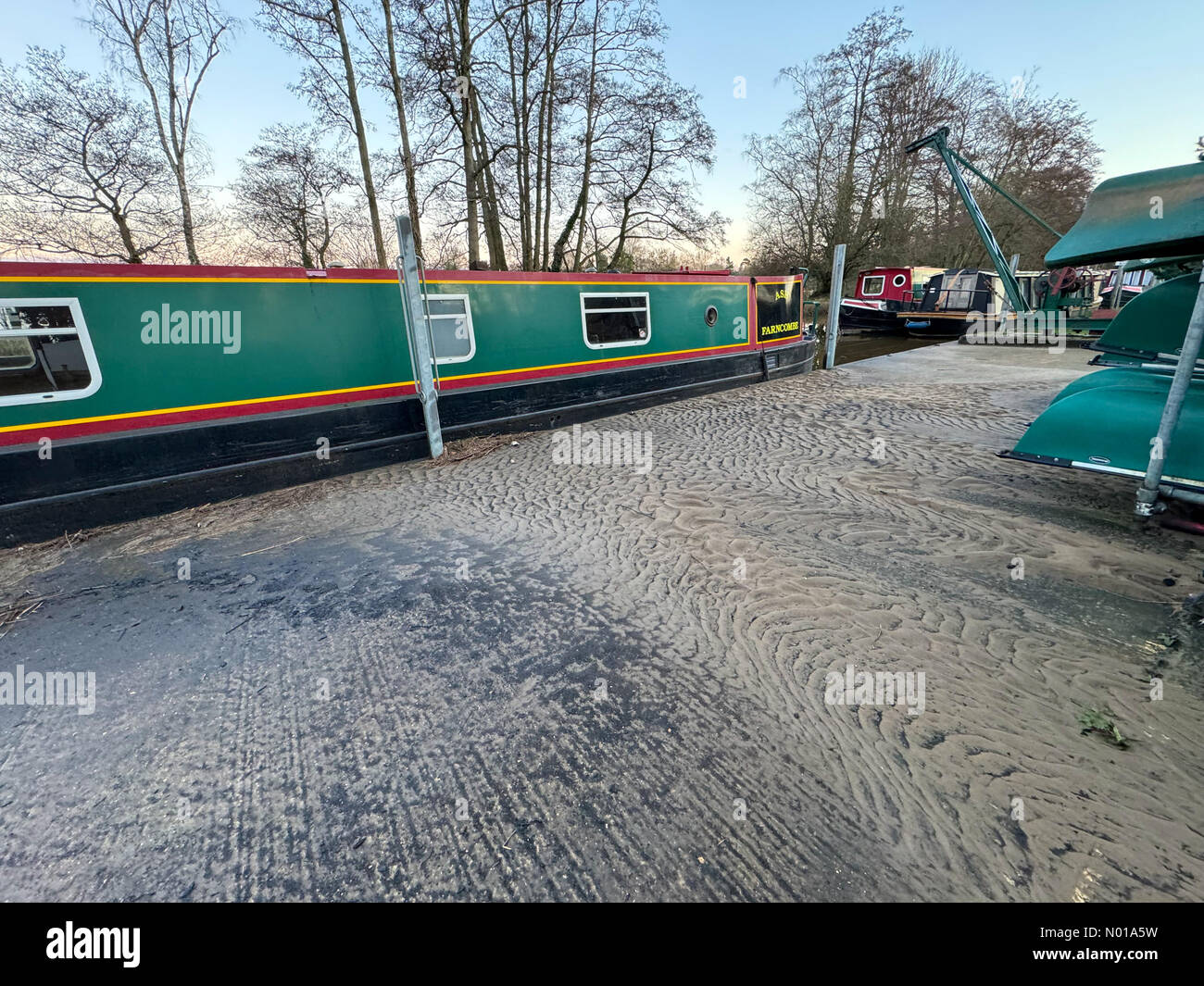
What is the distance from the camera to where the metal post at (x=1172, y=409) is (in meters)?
2.85

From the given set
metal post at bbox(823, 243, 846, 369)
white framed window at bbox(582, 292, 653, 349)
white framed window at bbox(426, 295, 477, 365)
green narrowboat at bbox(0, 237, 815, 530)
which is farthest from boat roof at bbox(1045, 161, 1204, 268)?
metal post at bbox(823, 243, 846, 369)

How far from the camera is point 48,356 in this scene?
3.85m

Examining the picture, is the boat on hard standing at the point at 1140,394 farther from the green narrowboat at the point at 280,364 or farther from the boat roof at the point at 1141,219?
the green narrowboat at the point at 280,364

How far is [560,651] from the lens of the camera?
2.50 m

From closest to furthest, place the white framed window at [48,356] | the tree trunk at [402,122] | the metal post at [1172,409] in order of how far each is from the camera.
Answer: the metal post at [1172,409] → the white framed window at [48,356] → the tree trunk at [402,122]

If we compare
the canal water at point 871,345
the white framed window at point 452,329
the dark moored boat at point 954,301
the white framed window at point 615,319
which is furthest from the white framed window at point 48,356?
the dark moored boat at point 954,301

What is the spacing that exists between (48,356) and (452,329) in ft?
10.4

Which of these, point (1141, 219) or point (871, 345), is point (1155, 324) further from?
point (871, 345)

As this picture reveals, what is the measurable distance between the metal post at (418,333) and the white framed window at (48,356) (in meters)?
2.38

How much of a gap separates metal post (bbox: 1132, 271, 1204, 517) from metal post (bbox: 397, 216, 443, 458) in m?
5.48

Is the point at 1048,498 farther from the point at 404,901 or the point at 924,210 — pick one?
the point at 924,210

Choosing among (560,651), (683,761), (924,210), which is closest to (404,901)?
(683,761)

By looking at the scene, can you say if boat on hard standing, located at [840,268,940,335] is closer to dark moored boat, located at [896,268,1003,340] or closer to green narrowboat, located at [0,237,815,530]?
dark moored boat, located at [896,268,1003,340]

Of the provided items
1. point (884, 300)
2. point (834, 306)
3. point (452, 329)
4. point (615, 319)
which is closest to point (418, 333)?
point (452, 329)
